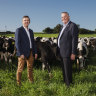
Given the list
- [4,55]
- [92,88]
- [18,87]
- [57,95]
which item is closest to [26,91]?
[18,87]

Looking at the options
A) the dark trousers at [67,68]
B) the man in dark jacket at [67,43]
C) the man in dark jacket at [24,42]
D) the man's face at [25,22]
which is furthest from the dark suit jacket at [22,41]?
the dark trousers at [67,68]

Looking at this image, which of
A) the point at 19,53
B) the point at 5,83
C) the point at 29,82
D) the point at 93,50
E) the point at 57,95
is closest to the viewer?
the point at 57,95

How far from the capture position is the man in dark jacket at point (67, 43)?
4773 millimetres

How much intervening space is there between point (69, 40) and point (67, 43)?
9cm

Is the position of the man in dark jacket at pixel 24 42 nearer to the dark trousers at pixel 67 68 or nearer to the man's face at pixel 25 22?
the man's face at pixel 25 22

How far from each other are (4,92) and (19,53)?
118 centimetres

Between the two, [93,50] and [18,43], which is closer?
[18,43]

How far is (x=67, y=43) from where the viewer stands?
491 cm

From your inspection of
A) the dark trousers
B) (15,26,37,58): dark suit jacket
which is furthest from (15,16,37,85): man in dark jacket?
the dark trousers

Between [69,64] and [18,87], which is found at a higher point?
[69,64]

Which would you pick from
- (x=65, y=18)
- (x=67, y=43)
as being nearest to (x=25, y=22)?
(x=65, y=18)

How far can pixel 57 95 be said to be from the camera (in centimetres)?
469

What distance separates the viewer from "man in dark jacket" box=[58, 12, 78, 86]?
15.7 feet

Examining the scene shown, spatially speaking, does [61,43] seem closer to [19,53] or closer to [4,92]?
[19,53]
